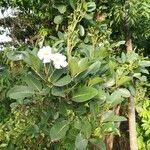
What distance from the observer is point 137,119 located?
442 cm

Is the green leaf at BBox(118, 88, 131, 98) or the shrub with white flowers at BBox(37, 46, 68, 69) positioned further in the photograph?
the green leaf at BBox(118, 88, 131, 98)

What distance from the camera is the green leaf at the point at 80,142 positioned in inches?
91.4

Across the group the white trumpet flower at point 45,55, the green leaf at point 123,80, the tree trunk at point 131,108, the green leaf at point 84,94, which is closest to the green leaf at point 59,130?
the green leaf at point 84,94

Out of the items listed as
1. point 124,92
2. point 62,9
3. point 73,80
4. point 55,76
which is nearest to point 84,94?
point 73,80

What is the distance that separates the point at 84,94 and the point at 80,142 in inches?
11.7

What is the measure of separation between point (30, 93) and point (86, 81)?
346mm

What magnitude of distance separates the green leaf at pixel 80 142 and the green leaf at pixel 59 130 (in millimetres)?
90

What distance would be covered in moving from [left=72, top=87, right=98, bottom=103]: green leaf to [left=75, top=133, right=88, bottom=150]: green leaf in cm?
23

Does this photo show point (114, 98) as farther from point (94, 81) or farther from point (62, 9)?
point (62, 9)

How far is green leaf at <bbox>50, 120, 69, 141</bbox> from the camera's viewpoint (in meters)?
2.25

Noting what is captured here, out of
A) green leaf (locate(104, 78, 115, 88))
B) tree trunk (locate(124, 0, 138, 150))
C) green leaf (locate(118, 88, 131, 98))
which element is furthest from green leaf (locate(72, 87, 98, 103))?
tree trunk (locate(124, 0, 138, 150))

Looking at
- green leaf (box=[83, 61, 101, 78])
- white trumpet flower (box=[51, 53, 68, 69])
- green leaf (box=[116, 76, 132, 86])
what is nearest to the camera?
white trumpet flower (box=[51, 53, 68, 69])

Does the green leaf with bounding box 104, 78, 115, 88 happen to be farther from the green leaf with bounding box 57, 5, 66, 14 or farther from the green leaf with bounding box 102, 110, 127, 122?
the green leaf with bounding box 57, 5, 66, 14

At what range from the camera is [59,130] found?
90.0 inches
